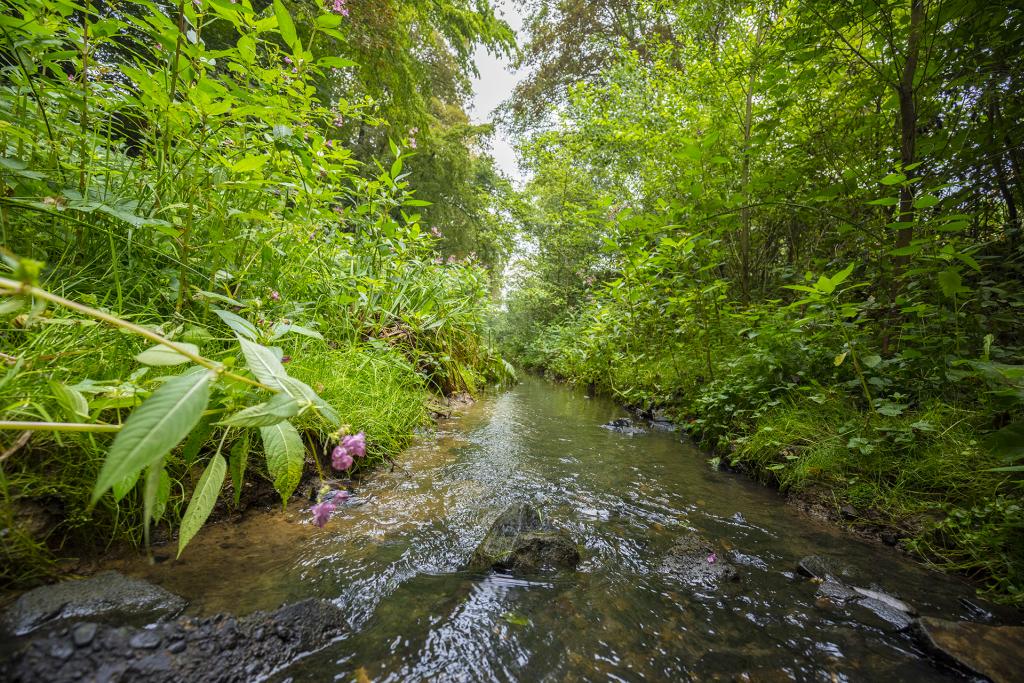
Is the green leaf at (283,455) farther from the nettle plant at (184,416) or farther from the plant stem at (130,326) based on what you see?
the plant stem at (130,326)

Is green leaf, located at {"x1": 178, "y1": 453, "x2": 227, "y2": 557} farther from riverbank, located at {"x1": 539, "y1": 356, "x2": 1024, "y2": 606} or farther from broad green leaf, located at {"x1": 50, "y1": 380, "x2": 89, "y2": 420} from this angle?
riverbank, located at {"x1": 539, "y1": 356, "x2": 1024, "y2": 606}

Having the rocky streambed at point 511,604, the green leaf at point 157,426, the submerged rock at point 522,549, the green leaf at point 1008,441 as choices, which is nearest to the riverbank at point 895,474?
the rocky streambed at point 511,604

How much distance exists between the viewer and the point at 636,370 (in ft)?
16.8

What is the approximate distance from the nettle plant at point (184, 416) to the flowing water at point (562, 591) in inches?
12.6

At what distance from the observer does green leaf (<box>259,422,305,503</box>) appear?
80cm

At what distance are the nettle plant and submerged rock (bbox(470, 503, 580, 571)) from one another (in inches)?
24.7

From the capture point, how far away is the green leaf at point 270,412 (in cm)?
68

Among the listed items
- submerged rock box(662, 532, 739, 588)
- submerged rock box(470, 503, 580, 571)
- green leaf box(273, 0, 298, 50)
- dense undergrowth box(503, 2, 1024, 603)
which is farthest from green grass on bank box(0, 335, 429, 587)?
dense undergrowth box(503, 2, 1024, 603)

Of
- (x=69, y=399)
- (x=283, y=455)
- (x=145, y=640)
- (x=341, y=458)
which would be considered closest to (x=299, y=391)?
(x=283, y=455)

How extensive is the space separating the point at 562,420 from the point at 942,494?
99.3 inches

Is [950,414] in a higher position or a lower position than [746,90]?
lower

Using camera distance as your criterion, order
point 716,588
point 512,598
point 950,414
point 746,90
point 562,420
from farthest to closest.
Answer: point 746,90
point 562,420
point 950,414
point 716,588
point 512,598

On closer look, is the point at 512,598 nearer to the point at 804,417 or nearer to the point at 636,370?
the point at 804,417

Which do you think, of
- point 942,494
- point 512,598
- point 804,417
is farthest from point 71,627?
point 804,417
